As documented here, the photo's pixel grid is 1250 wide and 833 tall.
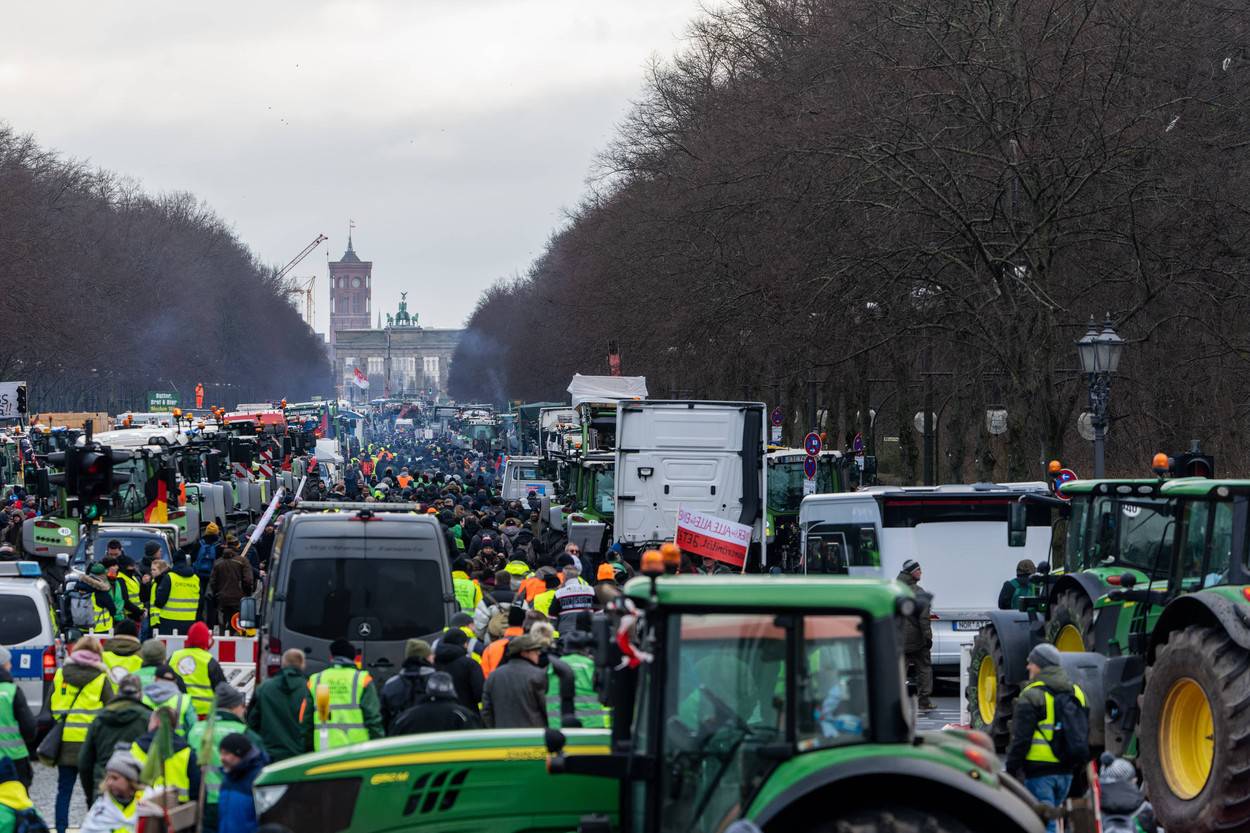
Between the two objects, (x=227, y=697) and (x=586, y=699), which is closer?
(x=227, y=697)

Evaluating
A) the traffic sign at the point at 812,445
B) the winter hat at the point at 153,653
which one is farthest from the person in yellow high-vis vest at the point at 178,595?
the traffic sign at the point at 812,445

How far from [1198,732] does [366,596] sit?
6.38m

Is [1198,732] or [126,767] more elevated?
[126,767]

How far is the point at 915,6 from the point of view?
3112cm

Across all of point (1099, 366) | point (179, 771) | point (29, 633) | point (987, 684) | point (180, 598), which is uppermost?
point (1099, 366)

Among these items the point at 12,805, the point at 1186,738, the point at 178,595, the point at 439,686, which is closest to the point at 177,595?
the point at 178,595

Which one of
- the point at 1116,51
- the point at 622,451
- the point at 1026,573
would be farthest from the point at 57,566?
the point at 1116,51

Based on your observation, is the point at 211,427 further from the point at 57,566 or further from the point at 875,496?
the point at 875,496

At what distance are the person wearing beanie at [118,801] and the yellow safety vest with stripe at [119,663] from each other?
333cm

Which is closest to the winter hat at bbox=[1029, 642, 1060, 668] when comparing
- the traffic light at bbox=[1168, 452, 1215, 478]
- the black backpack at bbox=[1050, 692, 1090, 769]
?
the black backpack at bbox=[1050, 692, 1090, 769]

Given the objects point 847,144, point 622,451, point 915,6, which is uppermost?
point 915,6

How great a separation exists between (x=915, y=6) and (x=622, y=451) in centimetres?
907

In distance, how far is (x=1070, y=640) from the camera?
14711mm

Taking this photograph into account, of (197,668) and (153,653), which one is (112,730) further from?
(197,668)
